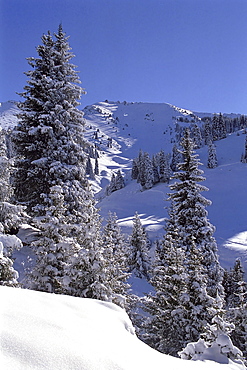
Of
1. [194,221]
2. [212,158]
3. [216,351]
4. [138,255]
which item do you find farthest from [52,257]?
[212,158]

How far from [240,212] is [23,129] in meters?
42.2

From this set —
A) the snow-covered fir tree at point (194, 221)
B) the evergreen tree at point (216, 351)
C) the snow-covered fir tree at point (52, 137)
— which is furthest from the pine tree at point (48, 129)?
the evergreen tree at point (216, 351)

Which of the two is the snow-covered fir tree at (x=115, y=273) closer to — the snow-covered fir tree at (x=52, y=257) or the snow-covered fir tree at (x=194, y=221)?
the snow-covered fir tree at (x=52, y=257)

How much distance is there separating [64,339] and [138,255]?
24521 millimetres

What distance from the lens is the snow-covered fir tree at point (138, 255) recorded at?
26500 millimetres

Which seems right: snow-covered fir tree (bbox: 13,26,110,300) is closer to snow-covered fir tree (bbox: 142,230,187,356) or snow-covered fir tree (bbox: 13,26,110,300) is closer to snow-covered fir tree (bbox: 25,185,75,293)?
snow-covered fir tree (bbox: 25,185,75,293)

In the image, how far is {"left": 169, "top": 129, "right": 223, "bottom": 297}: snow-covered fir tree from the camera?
13586 mm

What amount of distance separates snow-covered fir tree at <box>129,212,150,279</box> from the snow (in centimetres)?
2189

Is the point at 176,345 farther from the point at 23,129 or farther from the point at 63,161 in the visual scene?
the point at 23,129

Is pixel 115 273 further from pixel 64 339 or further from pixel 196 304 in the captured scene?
pixel 64 339

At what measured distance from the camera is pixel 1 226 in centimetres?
779

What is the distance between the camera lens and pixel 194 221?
1460cm

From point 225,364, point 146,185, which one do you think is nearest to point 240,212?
point 146,185

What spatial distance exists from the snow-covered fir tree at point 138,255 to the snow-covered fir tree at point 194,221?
11297 mm
